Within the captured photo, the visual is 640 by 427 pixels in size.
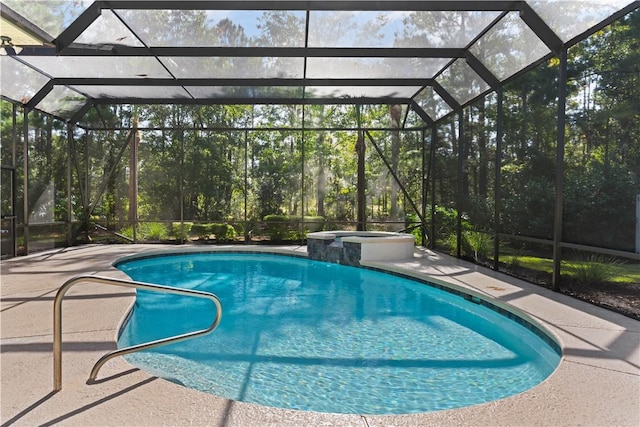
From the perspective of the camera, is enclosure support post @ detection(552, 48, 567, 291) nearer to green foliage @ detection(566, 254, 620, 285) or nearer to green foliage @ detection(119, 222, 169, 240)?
green foliage @ detection(566, 254, 620, 285)

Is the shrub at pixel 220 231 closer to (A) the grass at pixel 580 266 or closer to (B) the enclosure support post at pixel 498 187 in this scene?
(B) the enclosure support post at pixel 498 187

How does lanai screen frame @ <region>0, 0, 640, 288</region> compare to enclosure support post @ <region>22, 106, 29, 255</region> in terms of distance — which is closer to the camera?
lanai screen frame @ <region>0, 0, 640, 288</region>

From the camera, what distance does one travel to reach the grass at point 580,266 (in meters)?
4.65

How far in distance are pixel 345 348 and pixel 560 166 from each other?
3.87 metres

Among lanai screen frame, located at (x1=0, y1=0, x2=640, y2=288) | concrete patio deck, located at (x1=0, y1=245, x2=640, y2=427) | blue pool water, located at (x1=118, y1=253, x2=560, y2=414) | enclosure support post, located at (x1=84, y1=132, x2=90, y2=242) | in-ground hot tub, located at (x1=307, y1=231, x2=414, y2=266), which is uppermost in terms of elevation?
lanai screen frame, located at (x1=0, y1=0, x2=640, y2=288)

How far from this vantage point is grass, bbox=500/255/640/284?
15.3 ft

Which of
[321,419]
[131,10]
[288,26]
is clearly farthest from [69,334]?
[288,26]

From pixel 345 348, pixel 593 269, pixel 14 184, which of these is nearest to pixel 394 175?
pixel 593 269

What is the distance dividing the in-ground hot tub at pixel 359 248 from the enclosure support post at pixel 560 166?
3.48 meters

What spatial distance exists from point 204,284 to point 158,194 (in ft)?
18.6

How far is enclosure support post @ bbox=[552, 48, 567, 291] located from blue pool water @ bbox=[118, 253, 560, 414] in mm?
1358

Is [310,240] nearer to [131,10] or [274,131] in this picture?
[274,131]

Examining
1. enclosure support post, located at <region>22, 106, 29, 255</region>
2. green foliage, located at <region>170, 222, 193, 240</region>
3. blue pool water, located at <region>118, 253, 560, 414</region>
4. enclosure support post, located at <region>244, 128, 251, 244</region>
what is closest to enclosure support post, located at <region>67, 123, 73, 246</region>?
enclosure support post, located at <region>22, 106, 29, 255</region>

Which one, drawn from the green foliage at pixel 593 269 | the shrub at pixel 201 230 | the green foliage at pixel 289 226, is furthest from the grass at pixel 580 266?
the shrub at pixel 201 230
